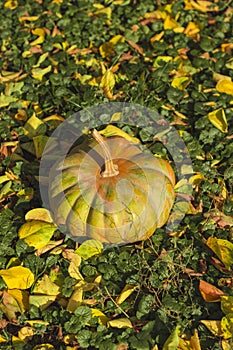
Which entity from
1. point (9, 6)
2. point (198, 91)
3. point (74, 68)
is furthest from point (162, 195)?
point (9, 6)

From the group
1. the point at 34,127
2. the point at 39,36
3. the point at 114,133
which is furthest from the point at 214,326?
the point at 39,36

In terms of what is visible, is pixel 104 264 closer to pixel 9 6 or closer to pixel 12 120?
pixel 12 120

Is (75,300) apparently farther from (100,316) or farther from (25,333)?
(25,333)

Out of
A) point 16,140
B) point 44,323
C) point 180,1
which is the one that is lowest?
point 44,323

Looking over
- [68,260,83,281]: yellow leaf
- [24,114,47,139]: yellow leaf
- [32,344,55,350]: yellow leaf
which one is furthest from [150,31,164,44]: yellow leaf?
[32,344,55,350]: yellow leaf

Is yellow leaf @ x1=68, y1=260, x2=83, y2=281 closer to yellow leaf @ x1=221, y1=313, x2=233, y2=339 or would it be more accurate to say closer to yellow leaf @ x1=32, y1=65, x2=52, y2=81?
yellow leaf @ x1=221, y1=313, x2=233, y2=339

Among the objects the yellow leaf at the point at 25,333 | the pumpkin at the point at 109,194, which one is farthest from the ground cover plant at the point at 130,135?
the pumpkin at the point at 109,194
